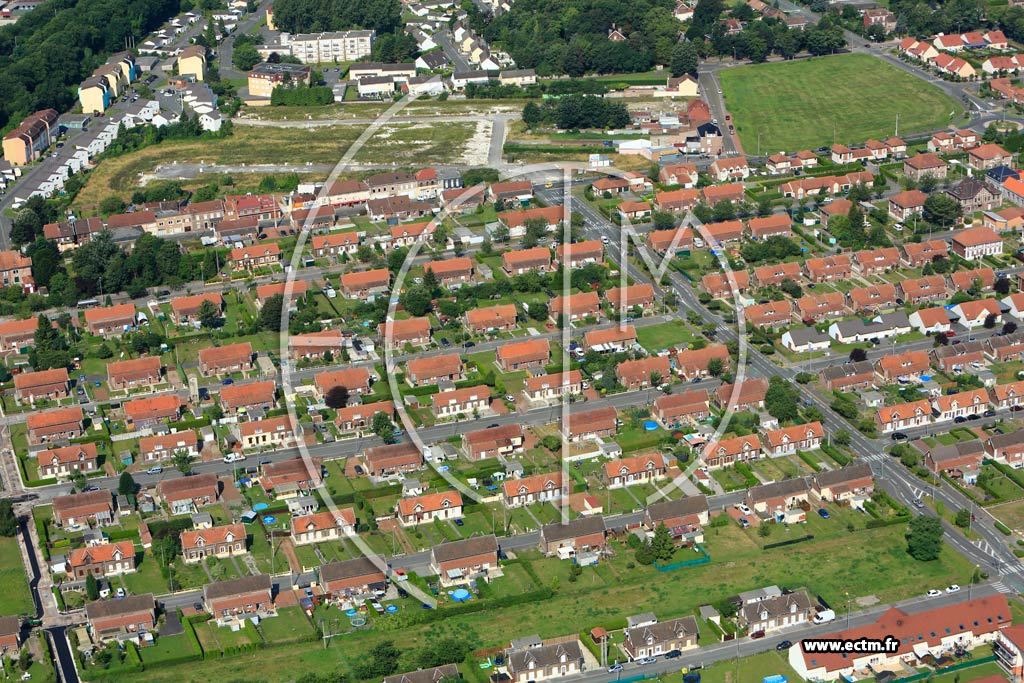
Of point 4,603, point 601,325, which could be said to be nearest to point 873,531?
point 601,325

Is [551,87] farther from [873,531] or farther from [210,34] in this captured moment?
[873,531]

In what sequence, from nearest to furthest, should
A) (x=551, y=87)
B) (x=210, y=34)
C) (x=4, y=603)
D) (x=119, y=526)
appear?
(x=4, y=603), (x=119, y=526), (x=551, y=87), (x=210, y=34)

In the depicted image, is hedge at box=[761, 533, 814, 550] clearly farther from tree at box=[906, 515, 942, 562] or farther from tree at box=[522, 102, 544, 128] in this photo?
tree at box=[522, 102, 544, 128]

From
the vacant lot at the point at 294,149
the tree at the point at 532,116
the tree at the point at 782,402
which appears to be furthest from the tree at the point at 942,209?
the vacant lot at the point at 294,149

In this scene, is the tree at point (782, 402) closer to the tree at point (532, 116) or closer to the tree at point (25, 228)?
the tree at point (532, 116)

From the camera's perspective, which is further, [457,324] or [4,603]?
[457,324]

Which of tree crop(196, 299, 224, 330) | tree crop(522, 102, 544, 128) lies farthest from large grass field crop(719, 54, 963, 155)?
tree crop(196, 299, 224, 330)

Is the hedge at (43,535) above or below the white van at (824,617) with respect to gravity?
above
